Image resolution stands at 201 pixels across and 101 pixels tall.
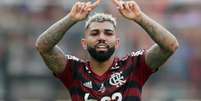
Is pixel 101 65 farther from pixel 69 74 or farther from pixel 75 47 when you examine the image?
pixel 75 47

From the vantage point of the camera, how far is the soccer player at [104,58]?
8594 millimetres

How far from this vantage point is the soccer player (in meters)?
8.59

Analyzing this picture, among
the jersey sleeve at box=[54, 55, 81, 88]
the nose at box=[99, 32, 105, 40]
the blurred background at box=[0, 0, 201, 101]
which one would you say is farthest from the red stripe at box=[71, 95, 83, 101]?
the blurred background at box=[0, 0, 201, 101]

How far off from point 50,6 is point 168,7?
84.3 inches

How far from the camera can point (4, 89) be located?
619 inches

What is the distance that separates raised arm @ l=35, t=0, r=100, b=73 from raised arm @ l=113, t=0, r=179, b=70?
0.90ft

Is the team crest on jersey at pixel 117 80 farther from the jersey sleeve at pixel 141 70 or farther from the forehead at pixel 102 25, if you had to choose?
the forehead at pixel 102 25

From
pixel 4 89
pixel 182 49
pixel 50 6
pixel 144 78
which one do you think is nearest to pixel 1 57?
pixel 4 89

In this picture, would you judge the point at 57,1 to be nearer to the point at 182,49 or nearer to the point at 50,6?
the point at 50,6

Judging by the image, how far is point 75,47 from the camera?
16.1 metres

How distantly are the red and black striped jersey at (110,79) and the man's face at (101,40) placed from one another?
0.19 meters

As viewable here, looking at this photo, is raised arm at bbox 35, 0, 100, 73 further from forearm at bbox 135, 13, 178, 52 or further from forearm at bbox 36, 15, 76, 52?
forearm at bbox 135, 13, 178, 52

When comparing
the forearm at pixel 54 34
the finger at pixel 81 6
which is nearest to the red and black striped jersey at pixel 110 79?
the forearm at pixel 54 34

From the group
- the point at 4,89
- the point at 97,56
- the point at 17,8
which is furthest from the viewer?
A: the point at 17,8
